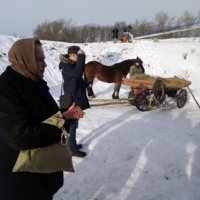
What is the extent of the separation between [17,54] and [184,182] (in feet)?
9.40

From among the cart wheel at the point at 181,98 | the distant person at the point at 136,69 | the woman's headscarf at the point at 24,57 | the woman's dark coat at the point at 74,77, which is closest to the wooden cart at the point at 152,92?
the cart wheel at the point at 181,98

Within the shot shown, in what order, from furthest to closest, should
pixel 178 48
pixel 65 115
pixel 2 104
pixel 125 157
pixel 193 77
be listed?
pixel 178 48, pixel 193 77, pixel 125 157, pixel 65 115, pixel 2 104

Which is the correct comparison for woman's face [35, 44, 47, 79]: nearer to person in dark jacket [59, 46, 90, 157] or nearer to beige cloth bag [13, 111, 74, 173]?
beige cloth bag [13, 111, 74, 173]

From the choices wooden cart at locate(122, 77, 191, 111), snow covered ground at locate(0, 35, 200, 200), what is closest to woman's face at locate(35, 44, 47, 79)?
snow covered ground at locate(0, 35, 200, 200)

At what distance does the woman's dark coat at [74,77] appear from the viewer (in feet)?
9.23

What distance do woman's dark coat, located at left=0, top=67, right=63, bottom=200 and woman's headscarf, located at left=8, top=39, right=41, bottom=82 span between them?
0.04 metres

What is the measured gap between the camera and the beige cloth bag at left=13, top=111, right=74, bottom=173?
1.21 meters

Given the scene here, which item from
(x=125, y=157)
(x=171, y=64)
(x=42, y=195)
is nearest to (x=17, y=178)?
(x=42, y=195)

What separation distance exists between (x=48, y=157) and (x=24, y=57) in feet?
2.23

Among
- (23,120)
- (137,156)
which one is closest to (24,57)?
(23,120)

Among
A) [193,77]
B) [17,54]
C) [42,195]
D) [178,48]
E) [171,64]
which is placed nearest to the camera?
[17,54]

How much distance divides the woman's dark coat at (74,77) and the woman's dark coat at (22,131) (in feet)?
4.67

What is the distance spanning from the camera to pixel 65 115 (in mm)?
1463

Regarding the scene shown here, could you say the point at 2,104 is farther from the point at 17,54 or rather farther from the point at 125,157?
the point at 125,157
